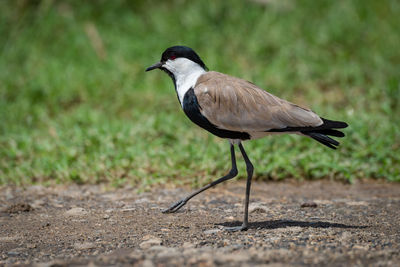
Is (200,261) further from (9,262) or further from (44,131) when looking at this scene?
(44,131)

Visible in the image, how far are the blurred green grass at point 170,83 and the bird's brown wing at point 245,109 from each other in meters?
1.35

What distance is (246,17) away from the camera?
345 inches

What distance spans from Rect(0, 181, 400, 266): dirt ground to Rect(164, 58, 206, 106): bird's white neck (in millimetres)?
992

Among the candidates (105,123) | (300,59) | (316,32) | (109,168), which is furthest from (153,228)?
(316,32)

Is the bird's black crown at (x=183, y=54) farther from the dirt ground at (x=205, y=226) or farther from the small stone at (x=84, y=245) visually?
the small stone at (x=84, y=245)

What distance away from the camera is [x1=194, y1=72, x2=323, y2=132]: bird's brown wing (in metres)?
3.72

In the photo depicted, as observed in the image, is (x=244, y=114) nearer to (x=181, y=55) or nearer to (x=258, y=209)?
(x=181, y=55)

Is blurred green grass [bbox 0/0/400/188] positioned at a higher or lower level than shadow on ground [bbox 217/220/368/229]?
higher

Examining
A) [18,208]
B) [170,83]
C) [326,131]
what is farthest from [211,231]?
[170,83]

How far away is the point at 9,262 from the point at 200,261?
1.15 meters

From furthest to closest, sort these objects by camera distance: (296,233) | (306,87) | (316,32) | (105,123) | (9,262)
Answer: (316,32) → (306,87) → (105,123) → (296,233) → (9,262)

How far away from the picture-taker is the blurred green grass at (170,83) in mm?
5340

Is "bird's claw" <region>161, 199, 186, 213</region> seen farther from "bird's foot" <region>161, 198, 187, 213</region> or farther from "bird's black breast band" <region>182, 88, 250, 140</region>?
"bird's black breast band" <region>182, 88, 250, 140</region>

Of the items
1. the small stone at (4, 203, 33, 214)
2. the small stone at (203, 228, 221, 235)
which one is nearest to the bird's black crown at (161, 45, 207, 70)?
the small stone at (203, 228, 221, 235)
